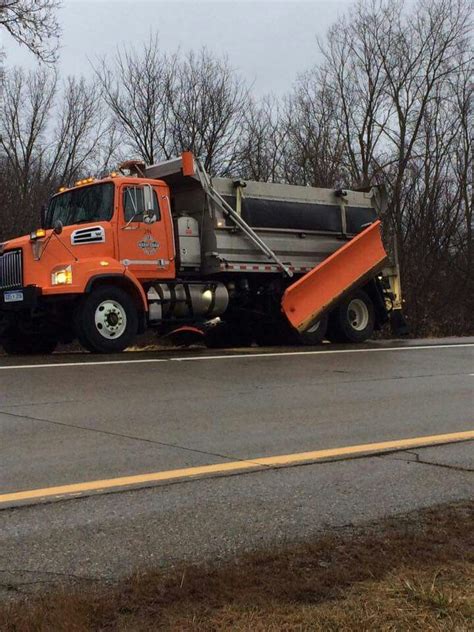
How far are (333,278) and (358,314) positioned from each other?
1680 millimetres

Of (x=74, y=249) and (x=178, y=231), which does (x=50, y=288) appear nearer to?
(x=74, y=249)

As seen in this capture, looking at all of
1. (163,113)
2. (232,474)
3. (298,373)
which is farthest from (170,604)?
(163,113)

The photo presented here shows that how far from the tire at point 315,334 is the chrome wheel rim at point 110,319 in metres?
4.39

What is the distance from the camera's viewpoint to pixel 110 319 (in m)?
12.1

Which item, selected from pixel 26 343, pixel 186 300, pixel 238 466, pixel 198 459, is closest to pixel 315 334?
pixel 186 300

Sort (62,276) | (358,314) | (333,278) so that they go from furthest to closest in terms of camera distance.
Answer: (358,314) < (333,278) < (62,276)

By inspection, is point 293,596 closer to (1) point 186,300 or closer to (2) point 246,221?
(1) point 186,300

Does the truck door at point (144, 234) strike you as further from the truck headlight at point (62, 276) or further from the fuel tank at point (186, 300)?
the truck headlight at point (62, 276)

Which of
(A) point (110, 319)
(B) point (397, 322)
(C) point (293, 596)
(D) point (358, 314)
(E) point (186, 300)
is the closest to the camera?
(C) point (293, 596)

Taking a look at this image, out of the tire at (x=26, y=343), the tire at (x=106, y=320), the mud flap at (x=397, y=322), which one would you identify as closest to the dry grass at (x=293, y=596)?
the tire at (x=106, y=320)

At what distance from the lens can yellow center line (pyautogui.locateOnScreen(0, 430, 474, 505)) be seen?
4.54 meters

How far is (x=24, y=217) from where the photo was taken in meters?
23.8

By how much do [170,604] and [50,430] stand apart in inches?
141

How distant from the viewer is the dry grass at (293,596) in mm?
2783
